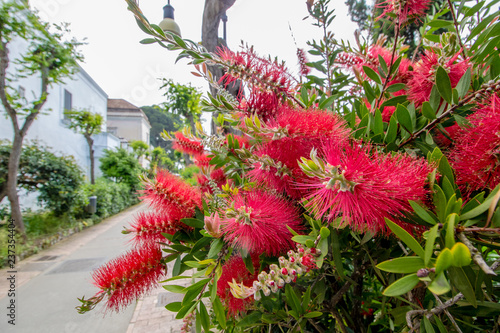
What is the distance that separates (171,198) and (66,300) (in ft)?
10.4

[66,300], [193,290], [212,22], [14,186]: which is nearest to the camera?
[193,290]

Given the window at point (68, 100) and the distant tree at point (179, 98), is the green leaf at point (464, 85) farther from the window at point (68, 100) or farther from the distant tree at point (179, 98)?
the window at point (68, 100)

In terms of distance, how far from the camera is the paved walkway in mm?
2320

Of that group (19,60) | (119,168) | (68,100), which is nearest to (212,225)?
(19,60)

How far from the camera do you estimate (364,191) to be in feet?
0.95

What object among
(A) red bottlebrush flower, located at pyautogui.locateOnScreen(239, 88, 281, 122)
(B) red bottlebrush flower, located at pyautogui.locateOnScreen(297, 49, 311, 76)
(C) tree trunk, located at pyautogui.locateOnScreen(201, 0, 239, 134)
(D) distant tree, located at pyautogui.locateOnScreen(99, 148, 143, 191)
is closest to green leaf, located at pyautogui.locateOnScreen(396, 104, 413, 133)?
(A) red bottlebrush flower, located at pyautogui.locateOnScreen(239, 88, 281, 122)

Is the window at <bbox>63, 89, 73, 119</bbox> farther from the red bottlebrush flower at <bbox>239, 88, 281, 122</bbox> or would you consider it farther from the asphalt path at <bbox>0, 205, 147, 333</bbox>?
the red bottlebrush flower at <bbox>239, 88, 281, 122</bbox>

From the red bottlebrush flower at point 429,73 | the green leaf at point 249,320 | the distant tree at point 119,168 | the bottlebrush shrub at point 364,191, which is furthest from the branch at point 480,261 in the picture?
the distant tree at point 119,168

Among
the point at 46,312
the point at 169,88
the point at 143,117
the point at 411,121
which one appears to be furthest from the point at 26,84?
the point at 143,117

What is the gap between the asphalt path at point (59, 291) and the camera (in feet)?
7.68

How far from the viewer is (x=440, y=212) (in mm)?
282

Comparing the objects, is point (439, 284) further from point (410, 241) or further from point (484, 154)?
point (484, 154)

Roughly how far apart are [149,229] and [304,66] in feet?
2.20

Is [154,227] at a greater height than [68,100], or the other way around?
[68,100]
